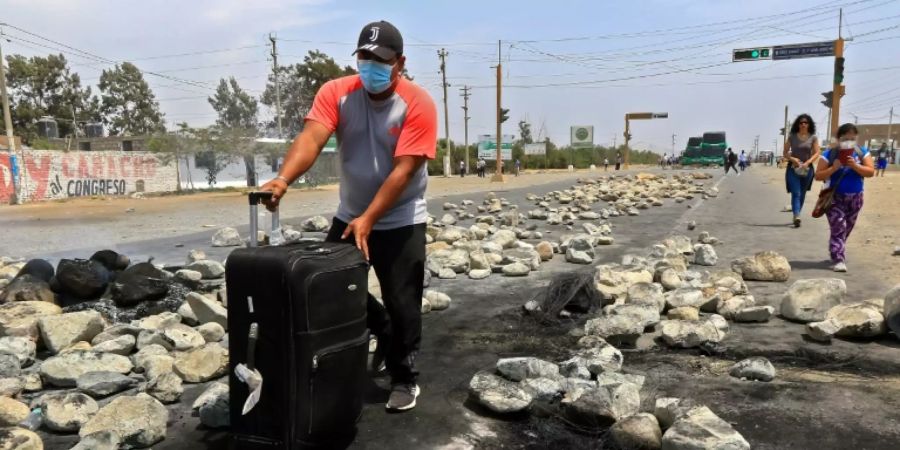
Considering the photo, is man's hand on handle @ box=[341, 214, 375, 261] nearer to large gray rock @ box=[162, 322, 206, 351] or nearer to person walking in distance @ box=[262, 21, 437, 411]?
person walking in distance @ box=[262, 21, 437, 411]

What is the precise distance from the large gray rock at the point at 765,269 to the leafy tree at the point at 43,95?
50105 mm

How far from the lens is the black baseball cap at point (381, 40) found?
2.53 metres

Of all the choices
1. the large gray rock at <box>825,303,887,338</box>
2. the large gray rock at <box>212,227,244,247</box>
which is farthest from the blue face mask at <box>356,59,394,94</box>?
the large gray rock at <box>212,227,244,247</box>

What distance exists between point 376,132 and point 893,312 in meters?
3.16

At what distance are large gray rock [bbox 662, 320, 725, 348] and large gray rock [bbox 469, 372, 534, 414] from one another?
1.20 meters

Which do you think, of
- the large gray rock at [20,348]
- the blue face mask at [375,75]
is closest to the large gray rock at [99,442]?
the large gray rock at [20,348]

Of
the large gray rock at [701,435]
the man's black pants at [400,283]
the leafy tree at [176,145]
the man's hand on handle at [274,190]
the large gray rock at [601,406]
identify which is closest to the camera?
the large gray rock at [701,435]

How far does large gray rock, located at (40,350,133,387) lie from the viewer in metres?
3.13

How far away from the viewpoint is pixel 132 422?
2.54m

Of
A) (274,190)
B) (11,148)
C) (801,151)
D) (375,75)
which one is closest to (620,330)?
(375,75)

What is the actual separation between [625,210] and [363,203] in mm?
9985

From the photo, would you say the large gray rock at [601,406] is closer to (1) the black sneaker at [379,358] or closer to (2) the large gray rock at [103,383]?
(1) the black sneaker at [379,358]

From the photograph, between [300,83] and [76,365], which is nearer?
[76,365]

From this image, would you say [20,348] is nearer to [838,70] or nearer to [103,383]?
[103,383]
